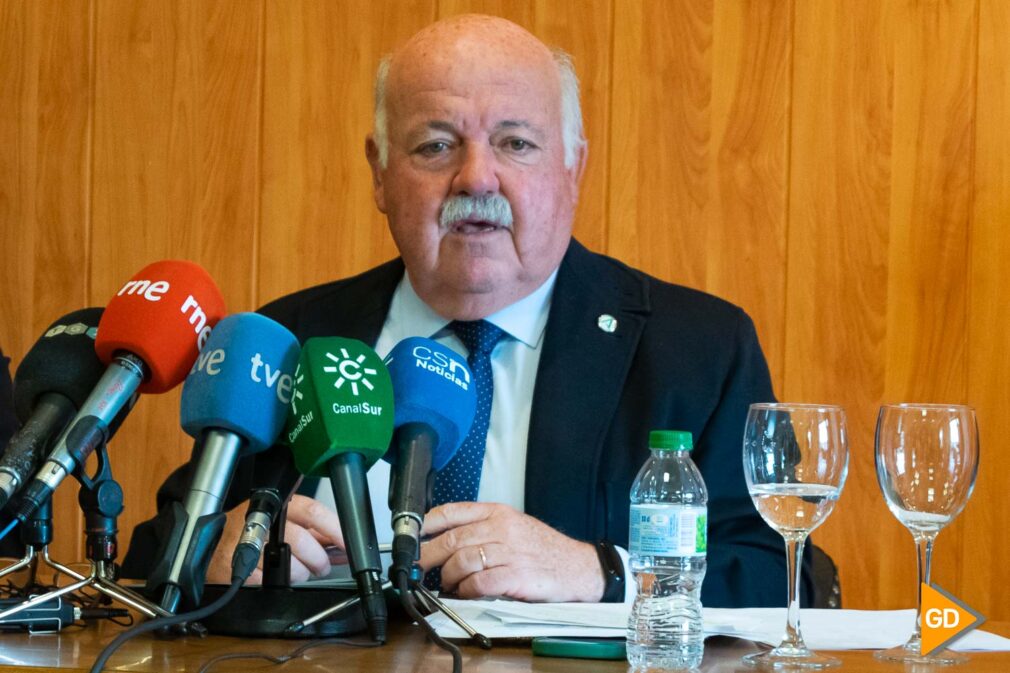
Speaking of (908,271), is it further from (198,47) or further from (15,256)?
(15,256)

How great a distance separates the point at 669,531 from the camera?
1189 millimetres

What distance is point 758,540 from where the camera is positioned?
6.12 feet

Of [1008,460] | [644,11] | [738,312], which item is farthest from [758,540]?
[644,11]

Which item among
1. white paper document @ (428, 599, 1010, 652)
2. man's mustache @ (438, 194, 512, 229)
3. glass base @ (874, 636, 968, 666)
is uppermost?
man's mustache @ (438, 194, 512, 229)

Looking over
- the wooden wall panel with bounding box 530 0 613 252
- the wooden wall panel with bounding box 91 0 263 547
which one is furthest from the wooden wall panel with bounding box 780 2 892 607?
the wooden wall panel with bounding box 91 0 263 547

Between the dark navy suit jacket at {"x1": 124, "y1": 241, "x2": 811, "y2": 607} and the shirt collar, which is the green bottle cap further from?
the shirt collar

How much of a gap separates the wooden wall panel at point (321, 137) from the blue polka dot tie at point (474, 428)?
102 centimetres

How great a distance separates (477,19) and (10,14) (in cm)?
161

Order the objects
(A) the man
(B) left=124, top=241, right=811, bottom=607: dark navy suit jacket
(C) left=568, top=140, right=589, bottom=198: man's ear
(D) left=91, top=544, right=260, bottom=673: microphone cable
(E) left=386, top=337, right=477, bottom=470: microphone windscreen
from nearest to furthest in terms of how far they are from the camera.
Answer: (D) left=91, top=544, right=260, bottom=673: microphone cable
(E) left=386, top=337, right=477, bottom=470: microphone windscreen
(B) left=124, top=241, right=811, bottom=607: dark navy suit jacket
(A) the man
(C) left=568, top=140, right=589, bottom=198: man's ear

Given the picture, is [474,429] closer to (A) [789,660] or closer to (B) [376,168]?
(B) [376,168]

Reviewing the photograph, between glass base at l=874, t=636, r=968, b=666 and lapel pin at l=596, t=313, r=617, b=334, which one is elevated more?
lapel pin at l=596, t=313, r=617, b=334

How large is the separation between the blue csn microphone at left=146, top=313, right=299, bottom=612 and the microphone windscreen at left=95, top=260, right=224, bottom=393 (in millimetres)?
44

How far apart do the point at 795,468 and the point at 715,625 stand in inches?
7.5

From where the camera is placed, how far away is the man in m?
2.03
